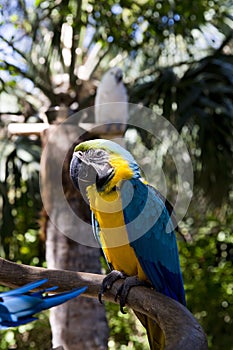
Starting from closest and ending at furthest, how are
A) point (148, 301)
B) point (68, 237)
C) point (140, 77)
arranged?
point (148, 301) < point (68, 237) < point (140, 77)

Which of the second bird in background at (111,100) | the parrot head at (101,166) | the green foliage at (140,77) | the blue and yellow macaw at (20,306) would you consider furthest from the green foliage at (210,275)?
the blue and yellow macaw at (20,306)

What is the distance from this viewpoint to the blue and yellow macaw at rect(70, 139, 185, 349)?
123 cm

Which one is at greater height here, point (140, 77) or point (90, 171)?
point (90, 171)

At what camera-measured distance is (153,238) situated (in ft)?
4.30

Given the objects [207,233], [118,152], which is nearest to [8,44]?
[118,152]

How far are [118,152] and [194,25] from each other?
59.7 inches

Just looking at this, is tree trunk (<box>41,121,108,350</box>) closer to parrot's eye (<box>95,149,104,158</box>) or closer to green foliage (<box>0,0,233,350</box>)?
green foliage (<box>0,0,233,350</box>)

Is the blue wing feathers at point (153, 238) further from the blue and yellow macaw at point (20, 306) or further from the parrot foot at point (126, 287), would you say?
the blue and yellow macaw at point (20, 306)

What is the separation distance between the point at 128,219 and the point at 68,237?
95cm

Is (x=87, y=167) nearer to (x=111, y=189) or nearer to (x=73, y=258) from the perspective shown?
(x=111, y=189)

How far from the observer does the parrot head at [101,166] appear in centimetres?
122

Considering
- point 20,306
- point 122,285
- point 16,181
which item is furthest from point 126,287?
point 16,181

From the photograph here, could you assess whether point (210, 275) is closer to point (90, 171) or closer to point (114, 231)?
point (114, 231)

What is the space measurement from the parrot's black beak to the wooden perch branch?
0.67 ft
